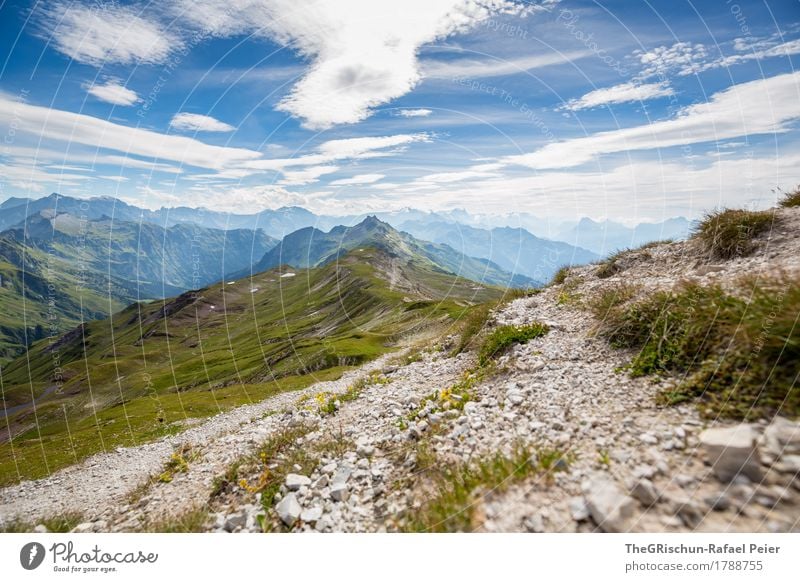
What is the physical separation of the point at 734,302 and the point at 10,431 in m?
197

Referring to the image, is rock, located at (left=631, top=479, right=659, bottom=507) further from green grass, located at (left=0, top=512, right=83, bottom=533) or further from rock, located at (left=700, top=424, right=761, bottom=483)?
green grass, located at (left=0, top=512, right=83, bottom=533)

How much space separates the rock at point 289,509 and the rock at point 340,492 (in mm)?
671

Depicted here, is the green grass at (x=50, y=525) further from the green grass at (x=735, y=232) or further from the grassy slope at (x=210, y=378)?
the grassy slope at (x=210, y=378)

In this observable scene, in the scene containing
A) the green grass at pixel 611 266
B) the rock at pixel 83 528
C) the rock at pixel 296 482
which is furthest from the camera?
the green grass at pixel 611 266

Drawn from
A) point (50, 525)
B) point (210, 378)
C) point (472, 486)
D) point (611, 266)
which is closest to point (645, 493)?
point (472, 486)

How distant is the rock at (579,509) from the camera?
5.23 metres

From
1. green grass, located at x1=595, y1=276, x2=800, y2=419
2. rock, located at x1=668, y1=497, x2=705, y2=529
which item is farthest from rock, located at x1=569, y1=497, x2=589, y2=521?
green grass, located at x1=595, y1=276, x2=800, y2=419

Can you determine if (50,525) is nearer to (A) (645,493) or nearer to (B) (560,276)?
(A) (645,493)

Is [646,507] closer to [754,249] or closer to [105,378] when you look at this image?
[754,249]

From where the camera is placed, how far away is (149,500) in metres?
11.1

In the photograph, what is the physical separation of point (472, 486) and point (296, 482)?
12.9 ft

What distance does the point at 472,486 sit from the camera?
6.05m

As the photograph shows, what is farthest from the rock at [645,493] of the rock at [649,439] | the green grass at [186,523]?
the green grass at [186,523]
